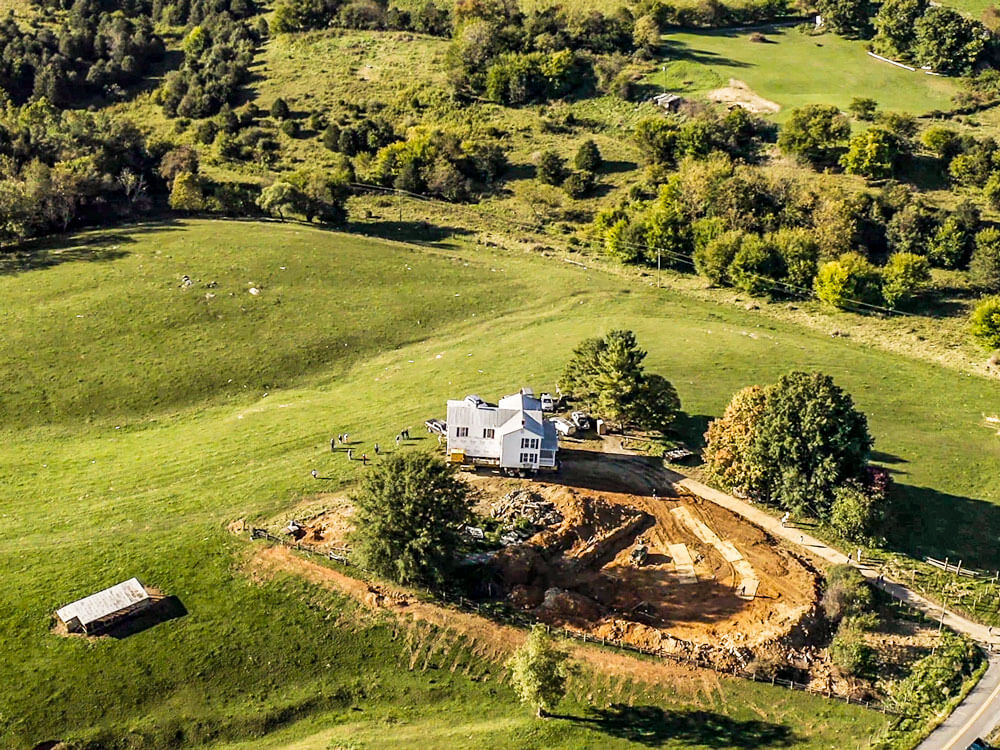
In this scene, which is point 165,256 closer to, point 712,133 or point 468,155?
point 468,155

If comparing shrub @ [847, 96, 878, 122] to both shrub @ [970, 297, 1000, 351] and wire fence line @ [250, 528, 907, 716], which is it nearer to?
shrub @ [970, 297, 1000, 351]

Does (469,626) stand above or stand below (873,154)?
below

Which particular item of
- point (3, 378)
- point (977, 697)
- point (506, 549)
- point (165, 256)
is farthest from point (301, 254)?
point (977, 697)

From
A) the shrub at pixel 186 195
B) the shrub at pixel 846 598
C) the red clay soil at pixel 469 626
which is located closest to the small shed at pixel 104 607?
the red clay soil at pixel 469 626

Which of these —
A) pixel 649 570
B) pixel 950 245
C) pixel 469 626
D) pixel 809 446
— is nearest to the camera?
pixel 469 626

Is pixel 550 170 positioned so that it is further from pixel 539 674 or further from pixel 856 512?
pixel 539 674

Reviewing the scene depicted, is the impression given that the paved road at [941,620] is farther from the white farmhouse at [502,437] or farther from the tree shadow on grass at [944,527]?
the white farmhouse at [502,437]

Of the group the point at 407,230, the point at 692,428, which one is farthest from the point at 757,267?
the point at 407,230
